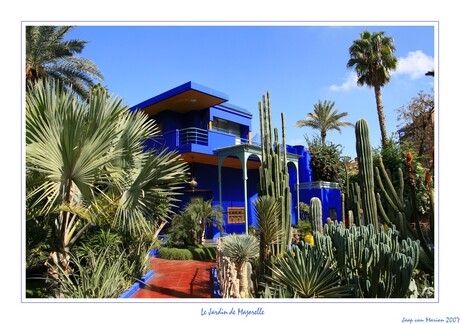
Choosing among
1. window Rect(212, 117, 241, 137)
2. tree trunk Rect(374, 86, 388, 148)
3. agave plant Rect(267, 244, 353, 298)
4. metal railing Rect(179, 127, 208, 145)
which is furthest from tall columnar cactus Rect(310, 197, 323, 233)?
tree trunk Rect(374, 86, 388, 148)

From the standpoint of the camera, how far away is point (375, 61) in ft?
60.8

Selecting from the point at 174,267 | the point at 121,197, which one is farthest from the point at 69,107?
the point at 174,267

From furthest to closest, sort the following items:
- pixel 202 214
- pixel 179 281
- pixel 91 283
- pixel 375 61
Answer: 1. pixel 375 61
2. pixel 202 214
3. pixel 179 281
4. pixel 91 283

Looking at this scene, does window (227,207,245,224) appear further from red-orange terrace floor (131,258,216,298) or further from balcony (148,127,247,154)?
red-orange terrace floor (131,258,216,298)

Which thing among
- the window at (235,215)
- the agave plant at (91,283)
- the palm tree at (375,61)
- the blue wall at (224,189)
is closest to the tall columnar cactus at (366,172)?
the agave plant at (91,283)

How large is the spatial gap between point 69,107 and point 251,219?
569 inches

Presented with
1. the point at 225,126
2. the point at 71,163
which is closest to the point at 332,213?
the point at 225,126

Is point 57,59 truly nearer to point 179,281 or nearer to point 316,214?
point 179,281

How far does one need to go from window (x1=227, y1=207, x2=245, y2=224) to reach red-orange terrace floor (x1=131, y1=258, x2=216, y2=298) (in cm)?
579

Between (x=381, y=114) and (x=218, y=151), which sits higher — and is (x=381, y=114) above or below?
above

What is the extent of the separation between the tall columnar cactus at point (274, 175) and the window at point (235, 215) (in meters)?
10.1

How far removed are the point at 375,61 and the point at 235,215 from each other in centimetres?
1179

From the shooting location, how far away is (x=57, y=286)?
5156mm
